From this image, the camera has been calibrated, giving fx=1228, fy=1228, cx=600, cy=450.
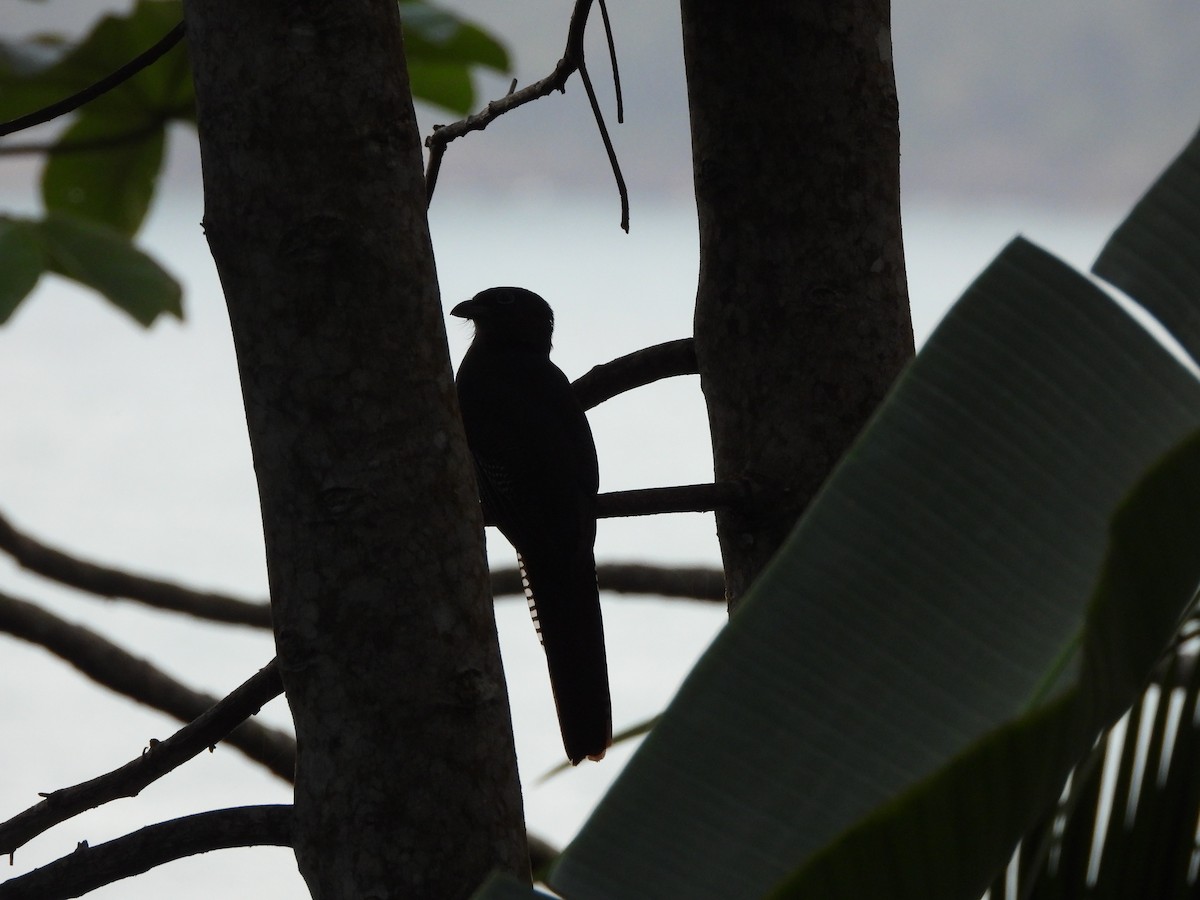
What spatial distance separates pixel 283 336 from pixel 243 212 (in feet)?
0.39

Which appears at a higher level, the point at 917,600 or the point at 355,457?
the point at 355,457

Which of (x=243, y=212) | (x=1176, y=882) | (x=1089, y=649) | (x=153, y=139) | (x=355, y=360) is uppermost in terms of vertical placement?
(x=153, y=139)

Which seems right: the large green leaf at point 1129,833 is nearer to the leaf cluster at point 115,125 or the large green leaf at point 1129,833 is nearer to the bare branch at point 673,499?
the bare branch at point 673,499

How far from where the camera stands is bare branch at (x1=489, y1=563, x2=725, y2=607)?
2.45 m

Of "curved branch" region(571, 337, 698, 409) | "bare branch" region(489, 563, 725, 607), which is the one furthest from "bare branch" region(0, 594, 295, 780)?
"curved branch" region(571, 337, 698, 409)

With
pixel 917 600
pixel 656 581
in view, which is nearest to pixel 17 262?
pixel 656 581

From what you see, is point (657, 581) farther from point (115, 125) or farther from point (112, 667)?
point (115, 125)

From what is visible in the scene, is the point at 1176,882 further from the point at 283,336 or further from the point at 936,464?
the point at 283,336

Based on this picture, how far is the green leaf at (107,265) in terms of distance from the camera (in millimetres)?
2857

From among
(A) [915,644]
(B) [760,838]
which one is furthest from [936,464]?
(B) [760,838]

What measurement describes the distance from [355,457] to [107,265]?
2094 millimetres

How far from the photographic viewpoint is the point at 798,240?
1.50m

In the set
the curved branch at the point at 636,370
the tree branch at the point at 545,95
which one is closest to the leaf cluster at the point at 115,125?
the tree branch at the point at 545,95

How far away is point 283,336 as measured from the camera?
1.09 metres
